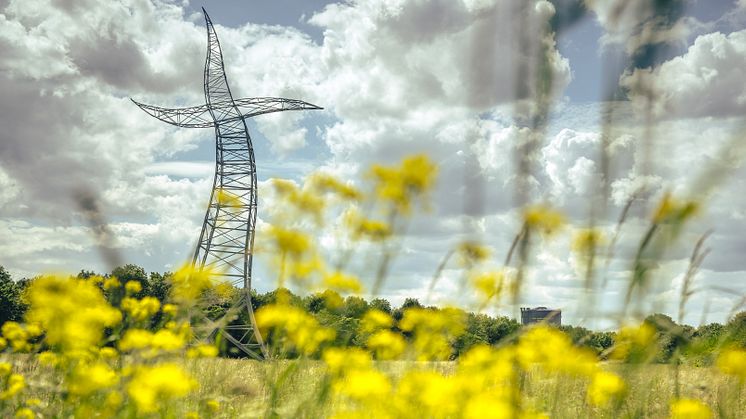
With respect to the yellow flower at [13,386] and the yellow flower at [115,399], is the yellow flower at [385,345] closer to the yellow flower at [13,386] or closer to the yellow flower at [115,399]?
the yellow flower at [115,399]

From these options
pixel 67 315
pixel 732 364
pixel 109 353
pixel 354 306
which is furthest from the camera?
pixel 109 353

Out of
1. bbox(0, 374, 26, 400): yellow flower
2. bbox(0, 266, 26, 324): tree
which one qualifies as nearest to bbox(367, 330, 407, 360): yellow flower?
bbox(0, 374, 26, 400): yellow flower

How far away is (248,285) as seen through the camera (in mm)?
17297

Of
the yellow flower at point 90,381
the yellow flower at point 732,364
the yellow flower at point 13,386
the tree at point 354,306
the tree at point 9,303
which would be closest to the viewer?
the yellow flower at point 90,381

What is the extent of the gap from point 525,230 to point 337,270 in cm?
110

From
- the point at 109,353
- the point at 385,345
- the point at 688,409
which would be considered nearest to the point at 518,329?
the point at 688,409

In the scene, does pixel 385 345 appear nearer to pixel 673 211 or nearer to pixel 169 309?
pixel 169 309

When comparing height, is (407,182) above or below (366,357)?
above

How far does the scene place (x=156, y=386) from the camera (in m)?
1.91

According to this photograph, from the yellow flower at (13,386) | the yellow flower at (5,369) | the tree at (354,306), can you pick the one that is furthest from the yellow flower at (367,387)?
the yellow flower at (5,369)

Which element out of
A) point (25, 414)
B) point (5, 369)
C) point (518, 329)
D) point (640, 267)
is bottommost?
point (25, 414)

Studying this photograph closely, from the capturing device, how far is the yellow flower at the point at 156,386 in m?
1.89

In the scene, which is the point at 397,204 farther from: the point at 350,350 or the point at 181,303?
the point at 181,303

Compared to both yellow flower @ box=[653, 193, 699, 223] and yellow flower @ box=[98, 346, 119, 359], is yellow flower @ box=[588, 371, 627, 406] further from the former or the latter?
yellow flower @ box=[98, 346, 119, 359]
